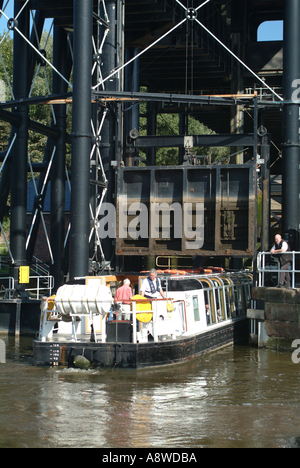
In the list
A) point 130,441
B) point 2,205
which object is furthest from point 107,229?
point 130,441

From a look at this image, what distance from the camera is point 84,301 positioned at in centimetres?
1341

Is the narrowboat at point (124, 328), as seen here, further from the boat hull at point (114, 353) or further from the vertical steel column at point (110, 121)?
the vertical steel column at point (110, 121)

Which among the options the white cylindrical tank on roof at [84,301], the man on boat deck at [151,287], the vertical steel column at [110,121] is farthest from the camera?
the vertical steel column at [110,121]

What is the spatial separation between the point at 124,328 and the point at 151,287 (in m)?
1.50

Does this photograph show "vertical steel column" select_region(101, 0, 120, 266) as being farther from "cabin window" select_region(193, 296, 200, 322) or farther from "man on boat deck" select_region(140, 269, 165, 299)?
"man on boat deck" select_region(140, 269, 165, 299)

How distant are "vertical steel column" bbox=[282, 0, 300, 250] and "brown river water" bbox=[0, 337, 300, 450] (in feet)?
23.2

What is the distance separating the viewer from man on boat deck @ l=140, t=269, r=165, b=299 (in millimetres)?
15000

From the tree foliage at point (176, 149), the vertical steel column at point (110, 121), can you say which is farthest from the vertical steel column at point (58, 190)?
the tree foliage at point (176, 149)

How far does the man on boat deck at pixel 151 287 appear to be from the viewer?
1500cm

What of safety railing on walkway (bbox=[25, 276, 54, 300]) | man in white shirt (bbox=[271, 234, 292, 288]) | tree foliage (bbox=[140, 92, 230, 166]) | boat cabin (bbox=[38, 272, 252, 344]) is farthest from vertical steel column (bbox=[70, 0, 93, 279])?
tree foliage (bbox=[140, 92, 230, 166])

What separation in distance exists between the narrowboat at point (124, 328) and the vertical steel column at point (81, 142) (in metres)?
1.78

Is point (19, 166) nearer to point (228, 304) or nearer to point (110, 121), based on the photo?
point (110, 121)
